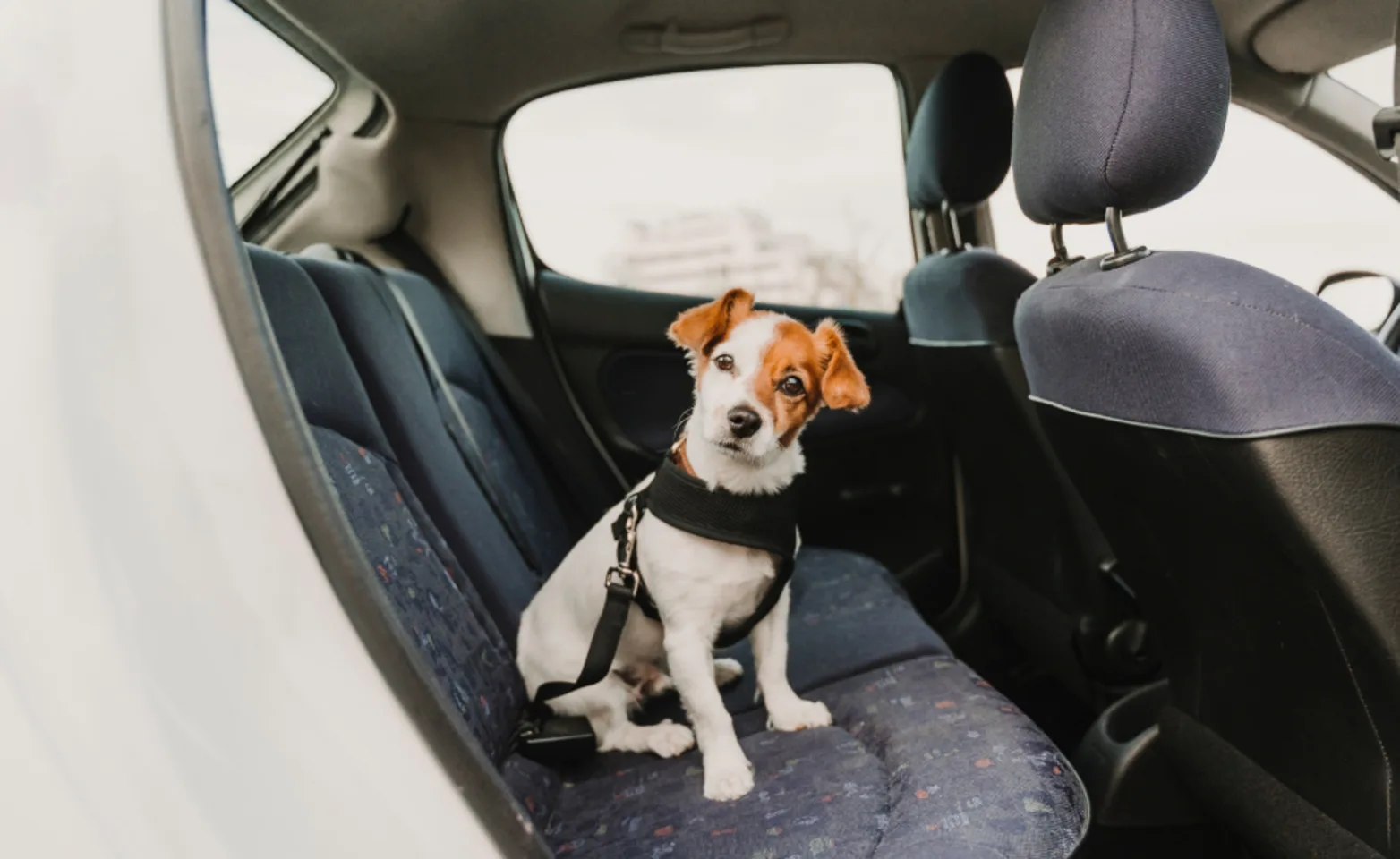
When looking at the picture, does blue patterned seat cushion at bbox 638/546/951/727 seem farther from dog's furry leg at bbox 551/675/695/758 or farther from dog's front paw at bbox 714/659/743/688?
dog's furry leg at bbox 551/675/695/758

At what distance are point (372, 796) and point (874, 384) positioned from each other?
2547 mm

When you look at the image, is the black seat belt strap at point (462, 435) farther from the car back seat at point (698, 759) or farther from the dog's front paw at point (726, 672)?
the dog's front paw at point (726, 672)

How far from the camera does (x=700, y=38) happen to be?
9.42 ft

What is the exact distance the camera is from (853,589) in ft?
8.09

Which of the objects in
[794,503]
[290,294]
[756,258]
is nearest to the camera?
[290,294]

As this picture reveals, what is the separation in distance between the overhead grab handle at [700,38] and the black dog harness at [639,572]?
55.6 inches

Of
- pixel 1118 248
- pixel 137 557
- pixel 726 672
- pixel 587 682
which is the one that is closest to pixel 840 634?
pixel 726 672

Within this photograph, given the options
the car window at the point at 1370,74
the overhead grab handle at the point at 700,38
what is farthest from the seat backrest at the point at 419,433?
the car window at the point at 1370,74

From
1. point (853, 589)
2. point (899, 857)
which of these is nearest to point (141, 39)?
point (899, 857)

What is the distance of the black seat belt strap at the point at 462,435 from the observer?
2410mm

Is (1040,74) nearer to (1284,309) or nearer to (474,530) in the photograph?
(1284,309)

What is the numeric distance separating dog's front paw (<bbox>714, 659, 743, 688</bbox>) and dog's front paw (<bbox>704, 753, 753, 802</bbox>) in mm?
438

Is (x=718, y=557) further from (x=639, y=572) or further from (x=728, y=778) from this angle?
(x=728, y=778)

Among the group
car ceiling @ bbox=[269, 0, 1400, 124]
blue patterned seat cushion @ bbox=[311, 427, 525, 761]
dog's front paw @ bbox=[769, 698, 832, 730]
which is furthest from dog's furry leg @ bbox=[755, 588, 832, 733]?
car ceiling @ bbox=[269, 0, 1400, 124]
